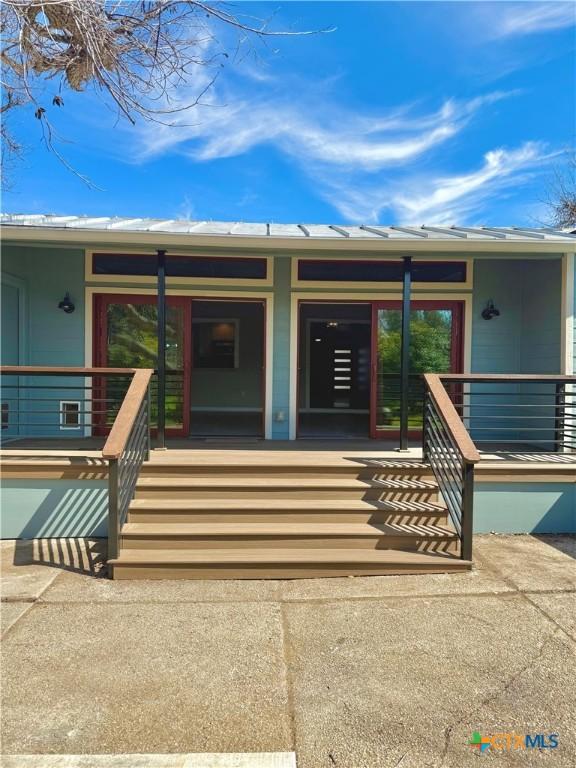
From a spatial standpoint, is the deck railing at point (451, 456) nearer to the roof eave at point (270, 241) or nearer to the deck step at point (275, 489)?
the deck step at point (275, 489)

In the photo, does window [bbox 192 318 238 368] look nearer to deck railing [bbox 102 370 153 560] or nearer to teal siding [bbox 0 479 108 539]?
deck railing [bbox 102 370 153 560]

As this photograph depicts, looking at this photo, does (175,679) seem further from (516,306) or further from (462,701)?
(516,306)

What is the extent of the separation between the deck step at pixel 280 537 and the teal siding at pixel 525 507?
2.73ft

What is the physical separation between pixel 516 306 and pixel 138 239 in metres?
4.83

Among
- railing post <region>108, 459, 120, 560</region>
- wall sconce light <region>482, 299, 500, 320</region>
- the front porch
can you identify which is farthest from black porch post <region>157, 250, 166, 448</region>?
wall sconce light <region>482, 299, 500, 320</region>

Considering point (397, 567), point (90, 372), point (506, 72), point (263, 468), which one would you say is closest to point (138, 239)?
point (90, 372)

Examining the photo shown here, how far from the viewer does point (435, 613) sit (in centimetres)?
285

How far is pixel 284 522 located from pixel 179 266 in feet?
12.1

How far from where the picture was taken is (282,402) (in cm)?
614

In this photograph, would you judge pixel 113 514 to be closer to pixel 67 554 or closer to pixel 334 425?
pixel 67 554

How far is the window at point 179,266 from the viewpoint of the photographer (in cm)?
598

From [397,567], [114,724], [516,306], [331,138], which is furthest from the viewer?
[331,138]

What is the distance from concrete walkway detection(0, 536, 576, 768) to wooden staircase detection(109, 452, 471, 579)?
13 centimetres

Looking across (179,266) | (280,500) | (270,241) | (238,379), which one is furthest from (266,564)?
(238,379)
